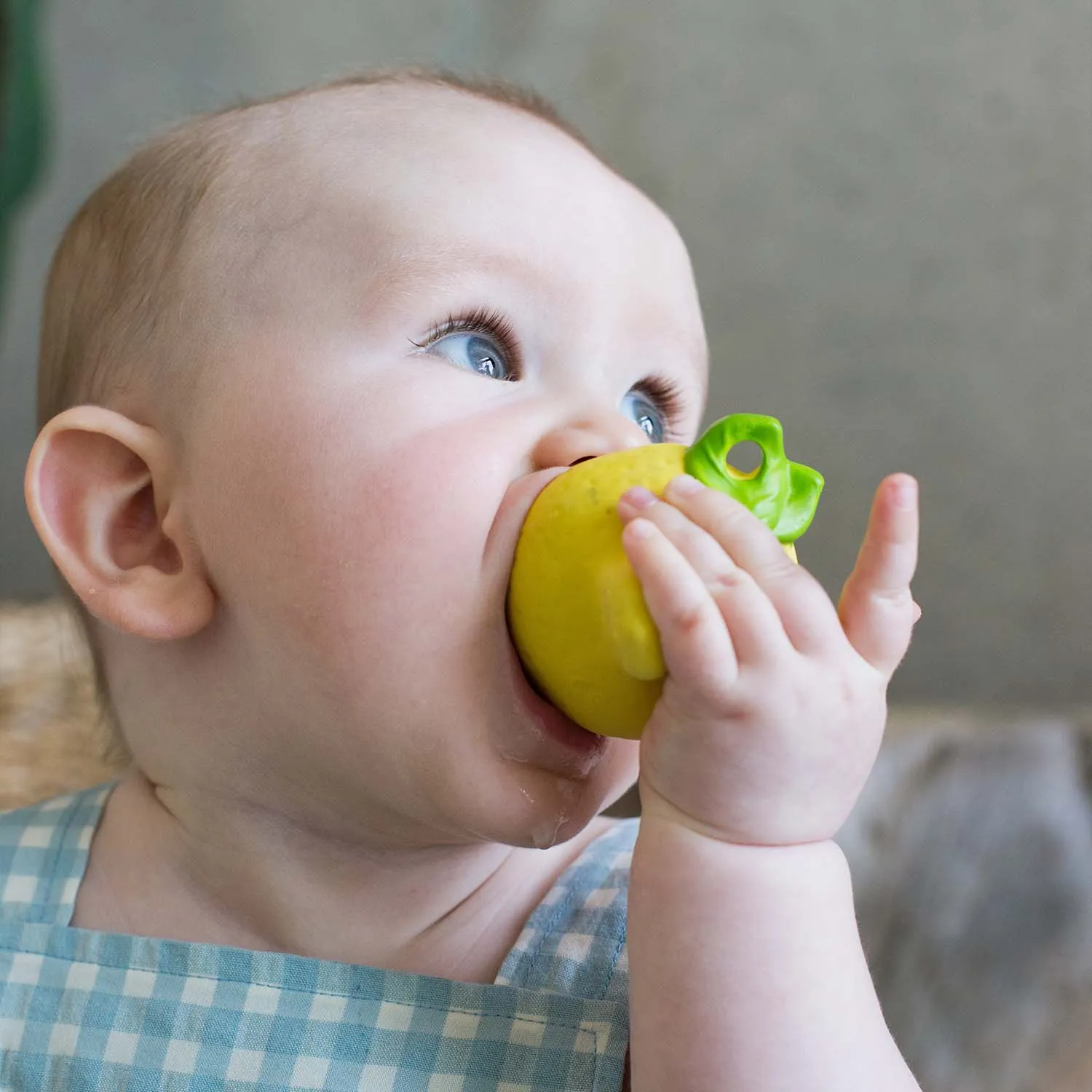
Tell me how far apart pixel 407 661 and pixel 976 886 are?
2.00 feet

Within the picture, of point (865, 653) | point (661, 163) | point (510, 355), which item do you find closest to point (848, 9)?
point (661, 163)

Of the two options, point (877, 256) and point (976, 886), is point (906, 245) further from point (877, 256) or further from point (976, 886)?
point (976, 886)

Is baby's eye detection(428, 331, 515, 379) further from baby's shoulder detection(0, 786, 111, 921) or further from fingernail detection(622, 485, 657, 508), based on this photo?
baby's shoulder detection(0, 786, 111, 921)

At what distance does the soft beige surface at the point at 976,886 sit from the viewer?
3.07 ft

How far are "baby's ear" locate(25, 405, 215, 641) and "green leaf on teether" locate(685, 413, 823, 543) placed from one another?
0.32 m

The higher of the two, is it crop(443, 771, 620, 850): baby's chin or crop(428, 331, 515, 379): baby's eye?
crop(428, 331, 515, 379): baby's eye

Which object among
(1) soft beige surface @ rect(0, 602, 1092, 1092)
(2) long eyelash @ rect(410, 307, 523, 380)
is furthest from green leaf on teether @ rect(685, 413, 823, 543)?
(1) soft beige surface @ rect(0, 602, 1092, 1092)

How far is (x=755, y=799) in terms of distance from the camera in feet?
1.90

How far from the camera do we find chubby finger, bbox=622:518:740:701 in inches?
21.3

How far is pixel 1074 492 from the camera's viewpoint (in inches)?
60.8

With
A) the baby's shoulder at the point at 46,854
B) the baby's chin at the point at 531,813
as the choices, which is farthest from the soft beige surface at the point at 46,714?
the baby's chin at the point at 531,813

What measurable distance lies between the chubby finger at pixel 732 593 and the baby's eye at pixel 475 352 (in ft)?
0.59

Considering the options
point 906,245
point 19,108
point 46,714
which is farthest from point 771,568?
point 19,108

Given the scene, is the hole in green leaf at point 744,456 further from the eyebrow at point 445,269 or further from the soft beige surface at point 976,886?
the eyebrow at point 445,269
